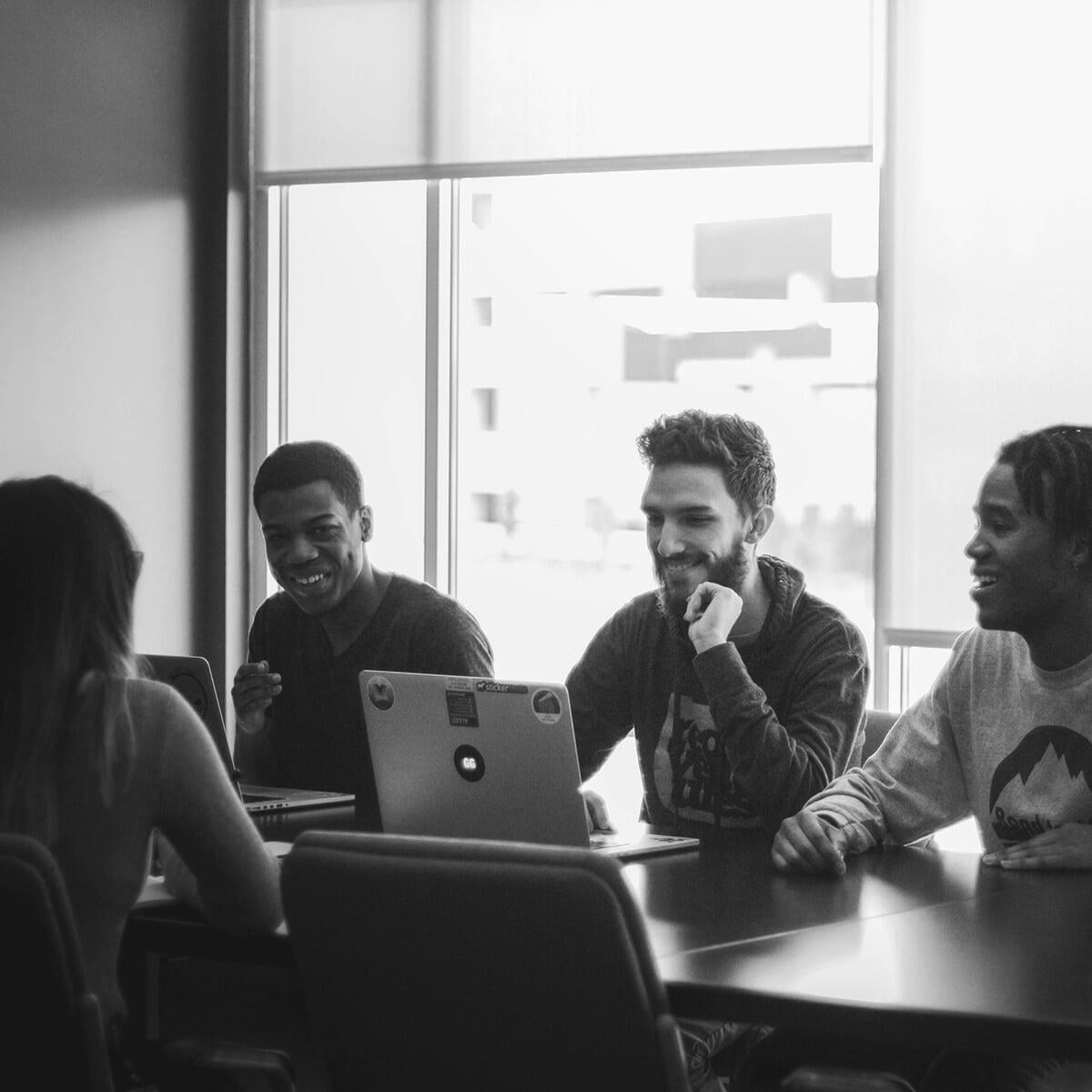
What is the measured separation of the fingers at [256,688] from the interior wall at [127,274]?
142cm

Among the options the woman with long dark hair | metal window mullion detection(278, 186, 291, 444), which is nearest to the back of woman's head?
the woman with long dark hair

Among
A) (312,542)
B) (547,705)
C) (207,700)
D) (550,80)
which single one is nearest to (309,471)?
(312,542)

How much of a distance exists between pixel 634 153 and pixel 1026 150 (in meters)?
1.09

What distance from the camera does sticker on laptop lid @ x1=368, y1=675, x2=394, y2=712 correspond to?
2.29 m

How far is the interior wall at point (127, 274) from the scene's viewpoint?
4367 mm

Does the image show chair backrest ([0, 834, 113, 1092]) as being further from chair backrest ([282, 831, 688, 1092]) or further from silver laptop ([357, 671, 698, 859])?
Result: silver laptop ([357, 671, 698, 859])

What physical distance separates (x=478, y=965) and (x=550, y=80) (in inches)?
141

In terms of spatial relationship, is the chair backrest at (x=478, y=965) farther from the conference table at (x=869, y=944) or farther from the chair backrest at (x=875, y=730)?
the chair backrest at (x=875, y=730)

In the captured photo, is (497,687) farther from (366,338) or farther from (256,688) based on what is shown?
(366,338)

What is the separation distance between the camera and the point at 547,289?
4.74m

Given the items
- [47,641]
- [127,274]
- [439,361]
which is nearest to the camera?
[47,641]

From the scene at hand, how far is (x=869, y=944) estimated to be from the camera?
5.84 feet

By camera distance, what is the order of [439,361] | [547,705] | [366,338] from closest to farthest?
[547,705]
[439,361]
[366,338]

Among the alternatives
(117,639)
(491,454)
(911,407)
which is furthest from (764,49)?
(117,639)
